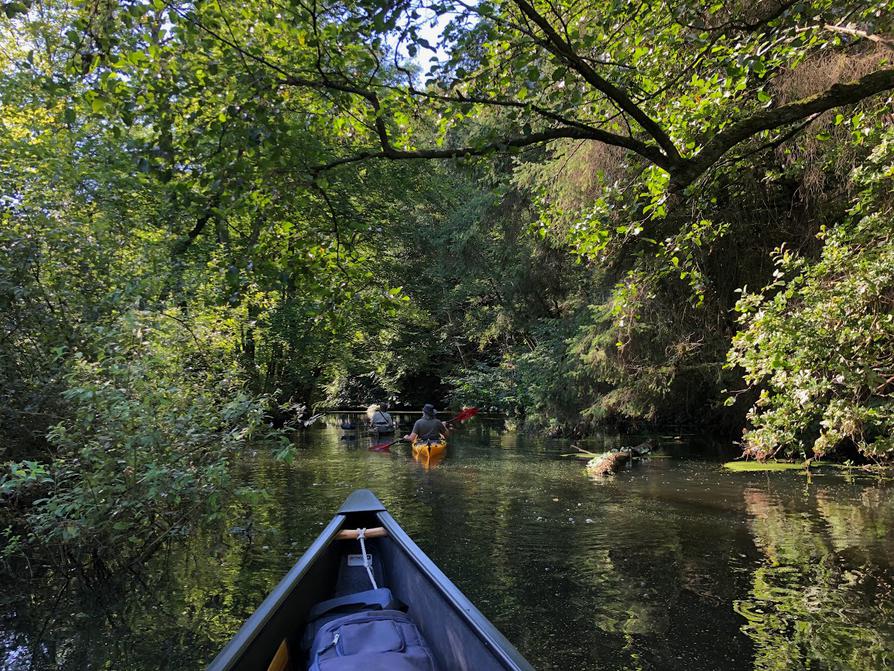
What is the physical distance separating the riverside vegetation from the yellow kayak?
19.1ft

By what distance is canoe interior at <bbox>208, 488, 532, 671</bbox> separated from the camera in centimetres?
237

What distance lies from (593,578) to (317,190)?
4308mm

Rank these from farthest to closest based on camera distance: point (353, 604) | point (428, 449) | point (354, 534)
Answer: point (428, 449) → point (354, 534) → point (353, 604)

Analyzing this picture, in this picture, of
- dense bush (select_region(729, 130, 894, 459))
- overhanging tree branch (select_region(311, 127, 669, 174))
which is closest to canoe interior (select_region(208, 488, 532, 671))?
overhanging tree branch (select_region(311, 127, 669, 174))

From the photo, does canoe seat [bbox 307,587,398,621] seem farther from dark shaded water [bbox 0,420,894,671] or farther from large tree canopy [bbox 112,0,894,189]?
large tree canopy [bbox 112,0,894,189]

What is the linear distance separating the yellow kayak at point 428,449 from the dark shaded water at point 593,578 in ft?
11.1

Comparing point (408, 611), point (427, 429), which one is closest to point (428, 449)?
point (427, 429)

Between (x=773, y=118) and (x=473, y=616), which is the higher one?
(x=773, y=118)

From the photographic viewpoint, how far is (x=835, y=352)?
5.45 metres

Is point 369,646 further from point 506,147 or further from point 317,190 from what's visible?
point 506,147

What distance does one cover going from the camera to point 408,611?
145 inches

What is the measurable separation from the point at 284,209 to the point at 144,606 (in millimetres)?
3656

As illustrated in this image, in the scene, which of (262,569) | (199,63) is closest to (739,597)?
(262,569)

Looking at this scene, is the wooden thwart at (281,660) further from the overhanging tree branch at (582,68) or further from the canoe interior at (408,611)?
the overhanging tree branch at (582,68)
